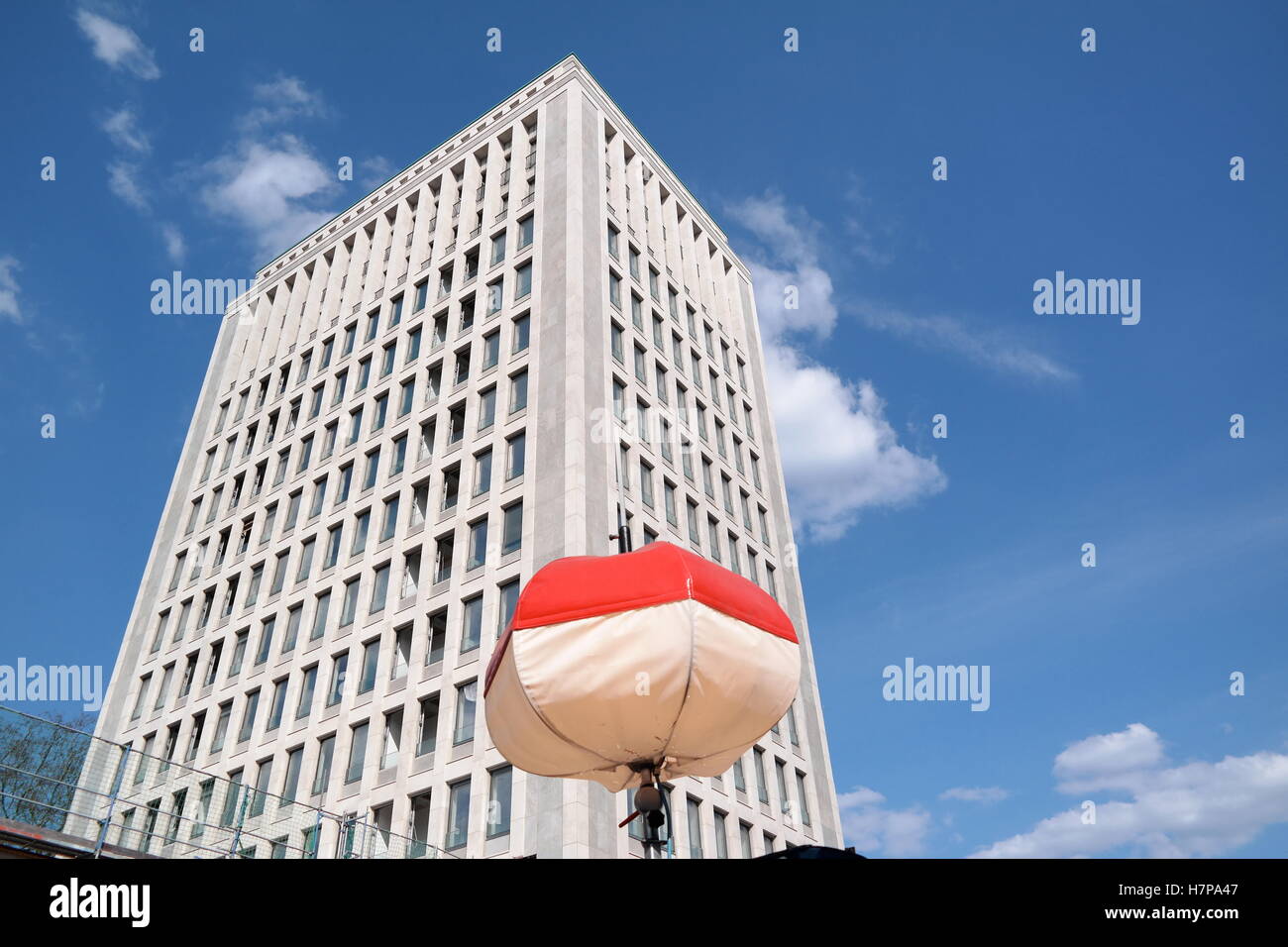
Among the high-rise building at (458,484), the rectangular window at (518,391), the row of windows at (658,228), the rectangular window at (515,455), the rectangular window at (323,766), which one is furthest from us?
the row of windows at (658,228)

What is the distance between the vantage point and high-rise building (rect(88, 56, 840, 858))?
3259cm

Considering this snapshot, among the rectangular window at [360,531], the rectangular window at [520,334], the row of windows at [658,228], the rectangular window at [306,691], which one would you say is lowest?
the rectangular window at [306,691]

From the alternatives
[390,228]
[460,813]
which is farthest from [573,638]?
[390,228]

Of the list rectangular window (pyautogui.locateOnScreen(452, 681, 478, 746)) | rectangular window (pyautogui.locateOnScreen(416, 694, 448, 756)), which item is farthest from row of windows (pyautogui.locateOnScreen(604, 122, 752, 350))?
rectangular window (pyautogui.locateOnScreen(416, 694, 448, 756))

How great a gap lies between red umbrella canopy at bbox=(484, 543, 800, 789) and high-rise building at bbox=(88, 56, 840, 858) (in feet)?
70.5

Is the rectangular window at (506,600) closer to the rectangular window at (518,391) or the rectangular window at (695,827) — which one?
the rectangular window at (518,391)

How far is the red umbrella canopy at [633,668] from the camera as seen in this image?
5867 mm

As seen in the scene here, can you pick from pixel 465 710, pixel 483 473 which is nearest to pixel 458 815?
pixel 465 710

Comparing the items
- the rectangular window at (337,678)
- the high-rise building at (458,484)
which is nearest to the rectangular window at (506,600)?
the high-rise building at (458,484)

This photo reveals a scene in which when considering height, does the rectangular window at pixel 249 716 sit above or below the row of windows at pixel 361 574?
below

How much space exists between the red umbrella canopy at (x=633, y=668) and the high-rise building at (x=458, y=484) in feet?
70.5

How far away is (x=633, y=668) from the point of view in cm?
582
